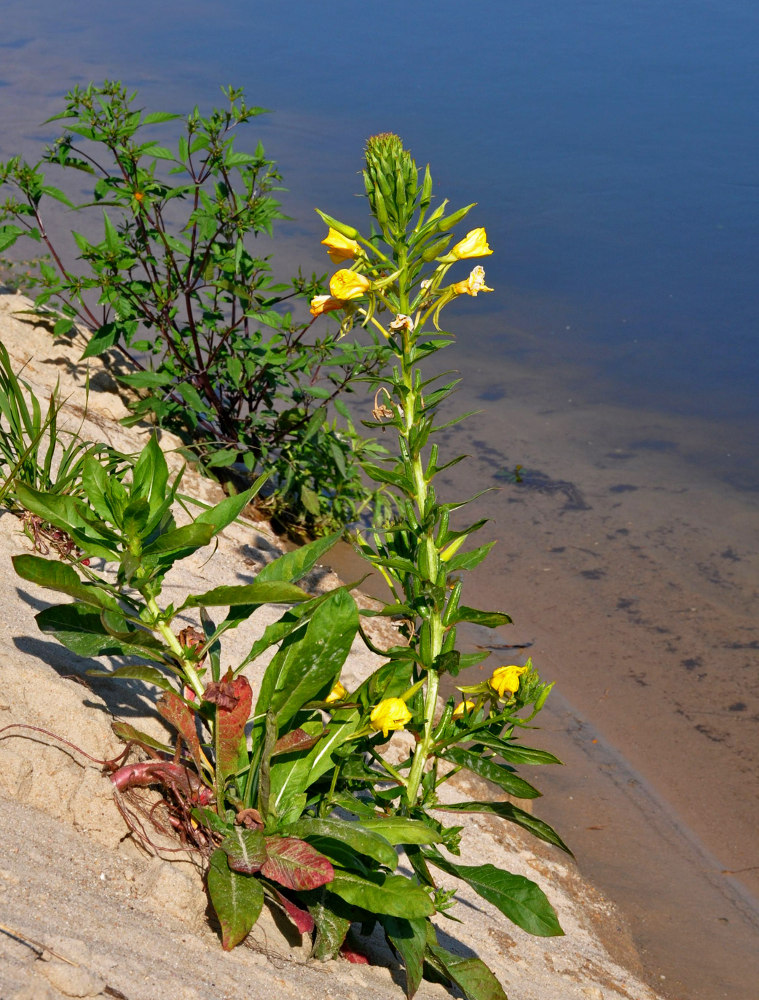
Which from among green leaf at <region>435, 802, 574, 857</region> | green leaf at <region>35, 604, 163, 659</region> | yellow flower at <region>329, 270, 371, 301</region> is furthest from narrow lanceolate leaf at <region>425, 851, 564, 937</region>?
yellow flower at <region>329, 270, 371, 301</region>

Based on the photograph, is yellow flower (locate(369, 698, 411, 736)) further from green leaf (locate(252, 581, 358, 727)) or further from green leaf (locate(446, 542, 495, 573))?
green leaf (locate(446, 542, 495, 573))

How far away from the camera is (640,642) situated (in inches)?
187

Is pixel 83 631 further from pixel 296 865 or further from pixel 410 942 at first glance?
pixel 410 942

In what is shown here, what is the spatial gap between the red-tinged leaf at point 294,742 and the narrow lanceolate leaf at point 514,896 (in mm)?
391

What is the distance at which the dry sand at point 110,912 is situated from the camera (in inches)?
64.2

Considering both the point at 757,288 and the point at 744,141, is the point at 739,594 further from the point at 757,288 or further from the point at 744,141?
the point at 744,141

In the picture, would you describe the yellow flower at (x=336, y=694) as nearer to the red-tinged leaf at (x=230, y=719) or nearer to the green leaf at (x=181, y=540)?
the red-tinged leaf at (x=230, y=719)

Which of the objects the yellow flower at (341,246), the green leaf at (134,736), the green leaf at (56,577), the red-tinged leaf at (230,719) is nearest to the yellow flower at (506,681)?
the red-tinged leaf at (230,719)

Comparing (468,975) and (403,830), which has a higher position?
(403,830)

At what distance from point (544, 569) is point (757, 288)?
163 inches

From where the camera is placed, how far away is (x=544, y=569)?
527cm

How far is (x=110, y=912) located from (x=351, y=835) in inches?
19.9

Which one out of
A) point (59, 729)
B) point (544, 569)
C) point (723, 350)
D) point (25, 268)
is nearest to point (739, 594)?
point (544, 569)

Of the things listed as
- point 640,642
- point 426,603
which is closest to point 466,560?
point 426,603
